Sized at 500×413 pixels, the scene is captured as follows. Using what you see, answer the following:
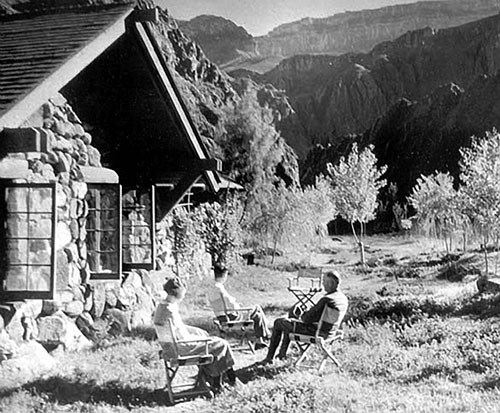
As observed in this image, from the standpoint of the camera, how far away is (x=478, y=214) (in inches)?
587

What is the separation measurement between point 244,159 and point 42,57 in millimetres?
15713

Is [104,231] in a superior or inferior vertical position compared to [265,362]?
superior

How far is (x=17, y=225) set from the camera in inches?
243

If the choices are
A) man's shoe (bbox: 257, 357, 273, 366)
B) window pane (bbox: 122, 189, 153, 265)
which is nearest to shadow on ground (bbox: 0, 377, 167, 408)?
man's shoe (bbox: 257, 357, 273, 366)

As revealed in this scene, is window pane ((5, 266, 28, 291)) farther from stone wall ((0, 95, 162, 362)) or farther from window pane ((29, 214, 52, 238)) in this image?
window pane ((29, 214, 52, 238))

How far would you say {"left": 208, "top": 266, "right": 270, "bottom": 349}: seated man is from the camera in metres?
7.76

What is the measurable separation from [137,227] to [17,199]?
11.6 feet

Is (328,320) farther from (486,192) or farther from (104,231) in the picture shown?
(486,192)

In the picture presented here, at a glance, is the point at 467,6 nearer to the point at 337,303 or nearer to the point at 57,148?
the point at 337,303

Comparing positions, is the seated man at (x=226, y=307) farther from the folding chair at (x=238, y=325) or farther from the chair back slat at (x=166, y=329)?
the chair back slat at (x=166, y=329)

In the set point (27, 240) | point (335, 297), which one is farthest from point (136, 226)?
point (335, 297)

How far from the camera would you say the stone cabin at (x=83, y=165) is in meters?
5.88

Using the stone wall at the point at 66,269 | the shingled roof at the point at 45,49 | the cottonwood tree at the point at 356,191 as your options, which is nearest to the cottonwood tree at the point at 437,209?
the cottonwood tree at the point at 356,191

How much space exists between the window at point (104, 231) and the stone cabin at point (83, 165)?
0.05ft
